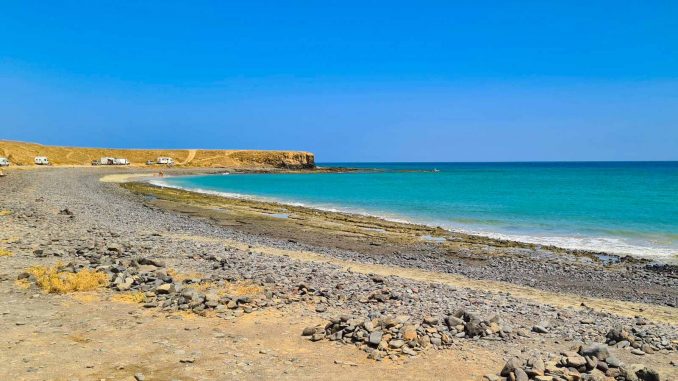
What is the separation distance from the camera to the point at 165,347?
24.1 ft

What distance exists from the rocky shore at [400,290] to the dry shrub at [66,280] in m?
0.17

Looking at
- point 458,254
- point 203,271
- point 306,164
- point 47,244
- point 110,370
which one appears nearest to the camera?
point 110,370

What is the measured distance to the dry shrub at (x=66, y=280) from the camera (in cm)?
998

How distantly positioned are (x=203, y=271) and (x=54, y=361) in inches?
223

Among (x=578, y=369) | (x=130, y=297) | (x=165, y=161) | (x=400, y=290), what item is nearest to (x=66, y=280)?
(x=130, y=297)

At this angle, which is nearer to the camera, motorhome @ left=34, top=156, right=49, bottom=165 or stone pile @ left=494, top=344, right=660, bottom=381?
stone pile @ left=494, top=344, right=660, bottom=381

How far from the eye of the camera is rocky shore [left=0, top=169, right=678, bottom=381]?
7441 millimetres

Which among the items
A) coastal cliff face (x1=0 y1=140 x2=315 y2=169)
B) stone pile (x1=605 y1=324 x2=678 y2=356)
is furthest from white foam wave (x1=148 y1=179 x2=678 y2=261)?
coastal cliff face (x1=0 y1=140 x2=315 y2=169)

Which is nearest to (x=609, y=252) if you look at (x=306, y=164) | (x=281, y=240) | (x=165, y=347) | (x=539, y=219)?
(x=539, y=219)

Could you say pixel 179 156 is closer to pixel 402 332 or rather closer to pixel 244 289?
pixel 244 289

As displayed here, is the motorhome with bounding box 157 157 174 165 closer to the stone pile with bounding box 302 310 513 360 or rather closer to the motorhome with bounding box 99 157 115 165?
the motorhome with bounding box 99 157 115 165

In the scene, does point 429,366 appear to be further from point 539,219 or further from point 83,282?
point 539,219

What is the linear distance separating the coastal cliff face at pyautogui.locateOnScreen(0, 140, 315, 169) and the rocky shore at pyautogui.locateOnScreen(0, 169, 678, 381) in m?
97.7

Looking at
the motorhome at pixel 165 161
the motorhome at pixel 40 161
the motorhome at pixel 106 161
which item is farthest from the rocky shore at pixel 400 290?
the motorhome at pixel 165 161
